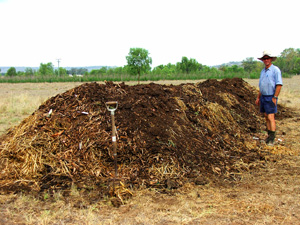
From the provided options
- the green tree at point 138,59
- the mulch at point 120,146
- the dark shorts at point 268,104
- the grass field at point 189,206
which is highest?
the green tree at point 138,59

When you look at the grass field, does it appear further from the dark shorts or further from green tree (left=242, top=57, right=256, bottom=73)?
green tree (left=242, top=57, right=256, bottom=73)

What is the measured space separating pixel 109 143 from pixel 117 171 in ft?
1.65

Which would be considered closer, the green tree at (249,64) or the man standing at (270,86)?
the man standing at (270,86)

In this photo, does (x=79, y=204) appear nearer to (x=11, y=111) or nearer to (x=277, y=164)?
(x=277, y=164)

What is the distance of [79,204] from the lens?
3.20 meters

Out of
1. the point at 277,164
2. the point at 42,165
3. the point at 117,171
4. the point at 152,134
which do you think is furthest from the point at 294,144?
the point at 42,165

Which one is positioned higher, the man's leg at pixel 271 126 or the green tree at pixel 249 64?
the green tree at pixel 249 64

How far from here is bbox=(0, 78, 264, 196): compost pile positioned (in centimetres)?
385

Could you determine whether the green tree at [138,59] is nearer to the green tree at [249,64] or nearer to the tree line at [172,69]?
the tree line at [172,69]

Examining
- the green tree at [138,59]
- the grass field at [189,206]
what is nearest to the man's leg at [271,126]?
the grass field at [189,206]

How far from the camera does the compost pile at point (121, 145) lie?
3850 mm

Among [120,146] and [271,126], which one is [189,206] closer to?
[120,146]

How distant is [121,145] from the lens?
4141 millimetres

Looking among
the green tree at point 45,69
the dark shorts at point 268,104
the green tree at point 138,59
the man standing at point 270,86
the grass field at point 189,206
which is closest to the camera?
the grass field at point 189,206
